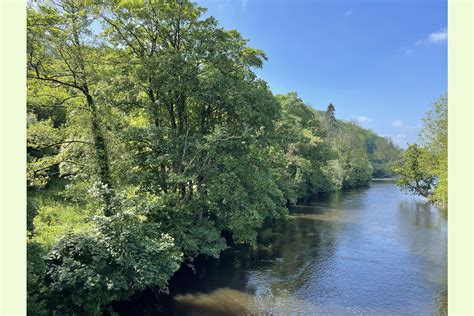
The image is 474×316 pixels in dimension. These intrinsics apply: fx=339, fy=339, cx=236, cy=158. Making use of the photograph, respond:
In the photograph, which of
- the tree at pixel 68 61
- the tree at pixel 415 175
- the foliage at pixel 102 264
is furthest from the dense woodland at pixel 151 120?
the tree at pixel 415 175

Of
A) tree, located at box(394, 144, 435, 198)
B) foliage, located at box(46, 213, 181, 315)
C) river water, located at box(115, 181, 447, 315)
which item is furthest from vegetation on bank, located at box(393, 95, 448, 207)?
foliage, located at box(46, 213, 181, 315)

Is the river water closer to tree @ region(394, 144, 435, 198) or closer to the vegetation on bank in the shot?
the vegetation on bank

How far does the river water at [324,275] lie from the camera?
13.9m

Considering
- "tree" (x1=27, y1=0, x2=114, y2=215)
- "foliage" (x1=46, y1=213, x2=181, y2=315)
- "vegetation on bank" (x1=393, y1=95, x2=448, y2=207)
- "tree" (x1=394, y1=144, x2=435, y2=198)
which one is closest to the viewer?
"foliage" (x1=46, y1=213, x2=181, y2=315)

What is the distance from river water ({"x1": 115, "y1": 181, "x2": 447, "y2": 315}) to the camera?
45.7 ft

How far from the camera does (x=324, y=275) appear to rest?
17.5 m

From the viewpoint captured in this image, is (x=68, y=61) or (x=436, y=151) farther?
(x=436, y=151)

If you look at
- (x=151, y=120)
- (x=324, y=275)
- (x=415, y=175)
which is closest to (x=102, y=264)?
(x=151, y=120)

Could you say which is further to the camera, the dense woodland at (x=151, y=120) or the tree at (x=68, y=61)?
the dense woodland at (x=151, y=120)

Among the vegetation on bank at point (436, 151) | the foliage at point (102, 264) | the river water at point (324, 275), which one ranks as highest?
the vegetation on bank at point (436, 151)

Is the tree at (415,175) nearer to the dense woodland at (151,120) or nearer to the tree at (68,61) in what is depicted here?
the dense woodland at (151,120)

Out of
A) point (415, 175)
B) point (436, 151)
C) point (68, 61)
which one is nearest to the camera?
point (68, 61)

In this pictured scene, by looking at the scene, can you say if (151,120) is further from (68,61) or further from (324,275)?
(324,275)
